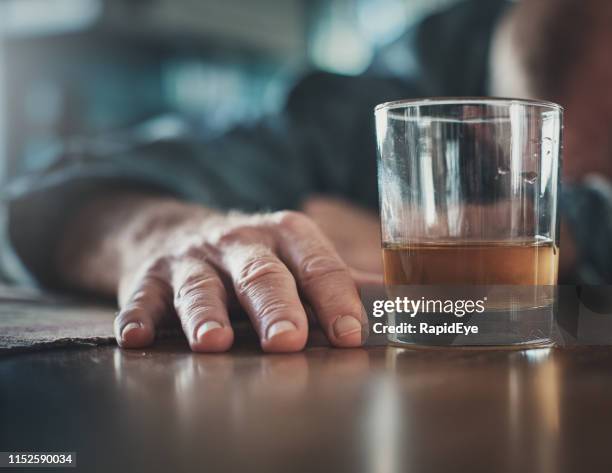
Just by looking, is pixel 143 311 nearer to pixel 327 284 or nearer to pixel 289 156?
pixel 327 284

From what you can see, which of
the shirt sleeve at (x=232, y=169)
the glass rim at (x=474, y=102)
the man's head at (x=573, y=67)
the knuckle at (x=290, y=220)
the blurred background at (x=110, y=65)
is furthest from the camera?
the blurred background at (x=110, y=65)

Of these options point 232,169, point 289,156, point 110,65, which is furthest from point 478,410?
point 110,65

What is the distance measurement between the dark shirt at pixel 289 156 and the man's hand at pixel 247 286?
31 centimetres

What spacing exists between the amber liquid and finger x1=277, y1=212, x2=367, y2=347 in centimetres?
4

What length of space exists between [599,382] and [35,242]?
2.31 feet

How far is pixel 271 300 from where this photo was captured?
1.47 ft

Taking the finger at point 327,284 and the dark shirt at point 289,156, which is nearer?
the finger at point 327,284

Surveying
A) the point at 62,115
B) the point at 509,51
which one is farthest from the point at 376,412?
the point at 62,115

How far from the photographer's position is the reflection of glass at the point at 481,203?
42 centimetres

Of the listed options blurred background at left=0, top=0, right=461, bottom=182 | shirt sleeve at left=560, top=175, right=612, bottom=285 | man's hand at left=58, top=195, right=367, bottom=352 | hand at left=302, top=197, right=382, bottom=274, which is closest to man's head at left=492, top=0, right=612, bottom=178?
shirt sleeve at left=560, top=175, right=612, bottom=285

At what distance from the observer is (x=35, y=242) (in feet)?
2.90

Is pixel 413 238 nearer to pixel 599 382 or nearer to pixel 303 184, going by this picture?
pixel 599 382

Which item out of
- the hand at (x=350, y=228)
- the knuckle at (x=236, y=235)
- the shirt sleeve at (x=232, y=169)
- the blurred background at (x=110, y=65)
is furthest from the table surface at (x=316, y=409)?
the blurred background at (x=110, y=65)

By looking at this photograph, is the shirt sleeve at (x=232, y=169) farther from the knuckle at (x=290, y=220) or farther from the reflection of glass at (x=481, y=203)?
the reflection of glass at (x=481, y=203)
